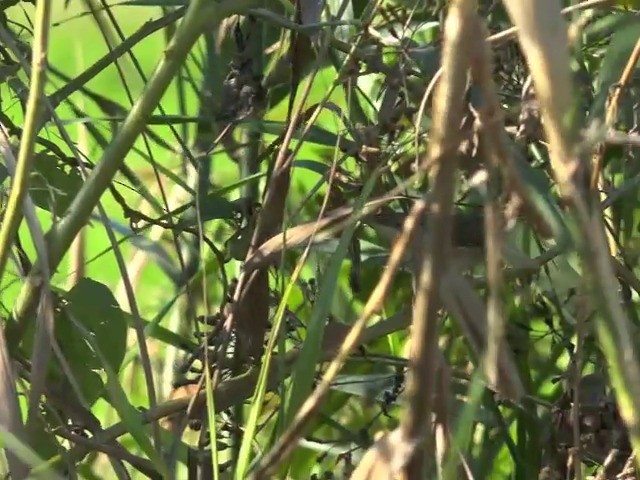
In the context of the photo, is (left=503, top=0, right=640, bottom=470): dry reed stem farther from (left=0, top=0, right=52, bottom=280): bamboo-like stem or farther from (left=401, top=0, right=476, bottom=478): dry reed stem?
(left=0, top=0, right=52, bottom=280): bamboo-like stem

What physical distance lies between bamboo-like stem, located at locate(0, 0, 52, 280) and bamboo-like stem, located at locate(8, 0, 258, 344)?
1.5 inches

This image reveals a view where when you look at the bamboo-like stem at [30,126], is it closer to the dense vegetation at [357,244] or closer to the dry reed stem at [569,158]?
the dense vegetation at [357,244]

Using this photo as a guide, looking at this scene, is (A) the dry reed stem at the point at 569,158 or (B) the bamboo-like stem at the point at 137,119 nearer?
(A) the dry reed stem at the point at 569,158

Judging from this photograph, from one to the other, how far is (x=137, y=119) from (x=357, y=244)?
217 mm

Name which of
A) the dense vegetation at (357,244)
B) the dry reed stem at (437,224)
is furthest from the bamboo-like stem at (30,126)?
the dry reed stem at (437,224)

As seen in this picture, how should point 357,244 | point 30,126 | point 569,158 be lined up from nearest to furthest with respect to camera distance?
point 569,158
point 30,126
point 357,244

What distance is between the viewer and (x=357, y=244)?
708mm

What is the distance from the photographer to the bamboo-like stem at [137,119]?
1.71 feet

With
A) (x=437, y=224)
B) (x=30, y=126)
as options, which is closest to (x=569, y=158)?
(x=437, y=224)

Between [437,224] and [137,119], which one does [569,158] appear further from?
[137,119]

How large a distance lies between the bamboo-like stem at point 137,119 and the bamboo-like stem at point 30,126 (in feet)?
0.13

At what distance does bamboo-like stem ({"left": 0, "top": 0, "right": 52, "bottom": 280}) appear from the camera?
0.47 meters

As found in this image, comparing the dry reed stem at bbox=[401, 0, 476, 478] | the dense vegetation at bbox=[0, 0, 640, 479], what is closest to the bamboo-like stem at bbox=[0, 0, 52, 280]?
the dense vegetation at bbox=[0, 0, 640, 479]

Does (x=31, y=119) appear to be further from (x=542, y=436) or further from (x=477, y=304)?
(x=542, y=436)
